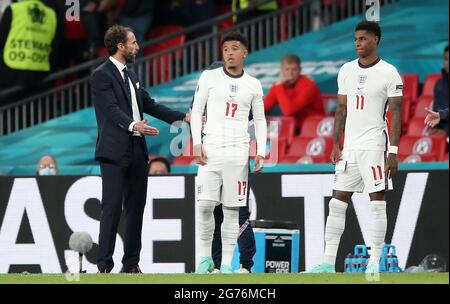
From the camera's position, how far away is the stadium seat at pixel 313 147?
18969 mm

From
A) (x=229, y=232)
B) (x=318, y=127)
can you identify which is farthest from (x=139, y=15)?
(x=229, y=232)

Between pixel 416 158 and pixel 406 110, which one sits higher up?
pixel 406 110

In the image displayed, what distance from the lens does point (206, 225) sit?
13406mm

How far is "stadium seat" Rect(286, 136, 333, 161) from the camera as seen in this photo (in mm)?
18969

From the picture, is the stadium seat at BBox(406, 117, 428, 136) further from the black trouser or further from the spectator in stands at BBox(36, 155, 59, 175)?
the black trouser

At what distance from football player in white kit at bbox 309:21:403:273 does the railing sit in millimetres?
7301

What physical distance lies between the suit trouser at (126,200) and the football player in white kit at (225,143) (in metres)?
0.63

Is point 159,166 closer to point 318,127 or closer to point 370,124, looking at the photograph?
point 318,127

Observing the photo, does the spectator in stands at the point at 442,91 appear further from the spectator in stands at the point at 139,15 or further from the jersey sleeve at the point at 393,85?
the jersey sleeve at the point at 393,85

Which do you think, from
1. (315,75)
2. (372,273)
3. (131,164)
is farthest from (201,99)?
(315,75)

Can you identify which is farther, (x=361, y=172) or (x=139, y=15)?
(x=139, y=15)

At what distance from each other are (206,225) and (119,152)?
937mm

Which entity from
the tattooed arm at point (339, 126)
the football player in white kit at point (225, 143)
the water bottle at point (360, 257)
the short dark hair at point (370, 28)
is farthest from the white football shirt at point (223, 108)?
the water bottle at point (360, 257)
